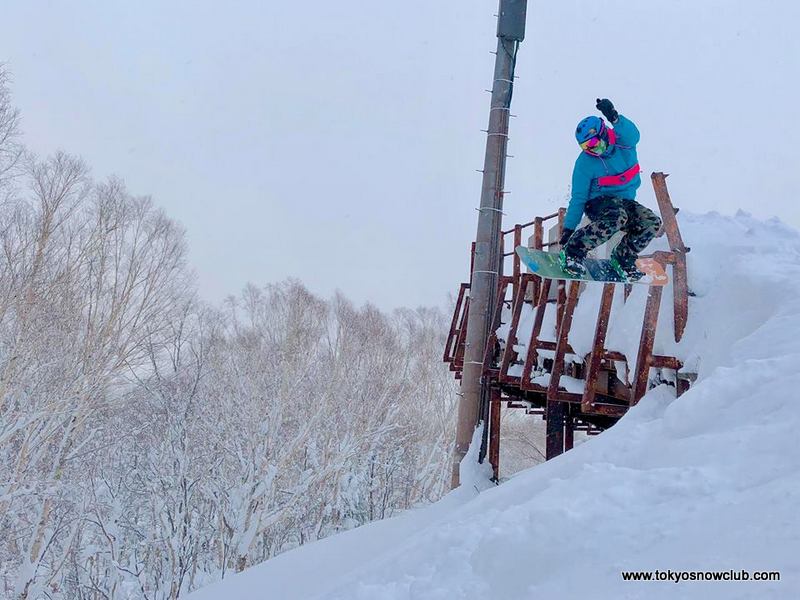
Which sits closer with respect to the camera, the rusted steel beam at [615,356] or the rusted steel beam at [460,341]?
the rusted steel beam at [615,356]

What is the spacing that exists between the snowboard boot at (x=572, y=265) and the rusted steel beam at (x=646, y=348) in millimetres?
972

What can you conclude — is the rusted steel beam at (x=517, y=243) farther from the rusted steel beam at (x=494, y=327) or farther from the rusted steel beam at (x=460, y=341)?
the rusted steel beam at (x=460, y=341)

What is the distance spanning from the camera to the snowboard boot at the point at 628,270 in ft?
15.8

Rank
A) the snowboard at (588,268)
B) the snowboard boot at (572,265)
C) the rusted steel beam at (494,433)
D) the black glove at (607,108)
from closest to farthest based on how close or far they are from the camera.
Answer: the snowboard at (588,268), the black glove at (607,108), the snowboard boot at (572,265), the rusted steel beam at (494,433)

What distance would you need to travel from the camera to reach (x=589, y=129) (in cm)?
479

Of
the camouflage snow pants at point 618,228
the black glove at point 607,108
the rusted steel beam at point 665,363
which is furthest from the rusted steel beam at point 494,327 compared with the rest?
the rusted steel beam at point 665,363

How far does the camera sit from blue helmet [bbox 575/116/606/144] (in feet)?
15.7

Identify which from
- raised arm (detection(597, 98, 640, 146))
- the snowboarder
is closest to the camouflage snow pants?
the snowboarder

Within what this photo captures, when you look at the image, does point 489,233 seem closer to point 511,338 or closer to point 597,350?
point 511,338

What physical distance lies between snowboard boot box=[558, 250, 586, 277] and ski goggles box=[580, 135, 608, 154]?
0.81 m

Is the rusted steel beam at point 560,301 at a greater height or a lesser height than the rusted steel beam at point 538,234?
lesser

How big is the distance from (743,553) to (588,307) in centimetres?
356

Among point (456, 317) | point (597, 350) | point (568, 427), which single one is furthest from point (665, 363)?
point (456, 317)

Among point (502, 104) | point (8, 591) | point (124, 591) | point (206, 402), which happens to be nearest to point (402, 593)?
point (502, 104)
